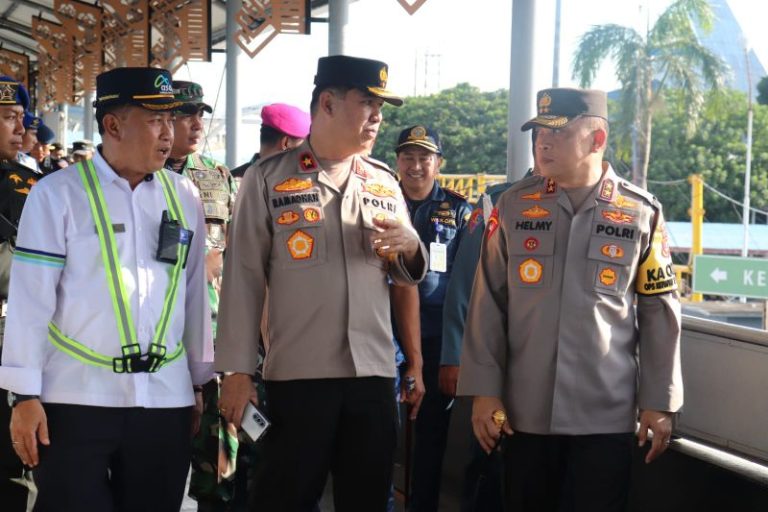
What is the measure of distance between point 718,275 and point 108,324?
8800mm

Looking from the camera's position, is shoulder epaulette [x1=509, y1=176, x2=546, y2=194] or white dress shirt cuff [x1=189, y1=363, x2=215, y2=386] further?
shoulder epaulette [x1=509, y1=176, x2=546, y2=194]

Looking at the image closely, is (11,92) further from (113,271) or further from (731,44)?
(731,44)

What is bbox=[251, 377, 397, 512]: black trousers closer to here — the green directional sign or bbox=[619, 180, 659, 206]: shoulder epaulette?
bbox=[619, 180, 659, 206]: shoulder epaulette

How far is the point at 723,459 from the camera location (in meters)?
2.83

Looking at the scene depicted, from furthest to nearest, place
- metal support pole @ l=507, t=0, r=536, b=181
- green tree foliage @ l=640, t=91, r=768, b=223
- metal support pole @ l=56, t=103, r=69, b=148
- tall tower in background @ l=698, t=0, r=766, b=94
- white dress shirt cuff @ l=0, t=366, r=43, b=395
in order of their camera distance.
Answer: tall tower in background @ l=698, t=0, r=766, b=94
green tree foliage @ l=640, t=91, r=768, b=223
metal support pole @ l=56, t=103, r=69, b=148
metal support pole @ l=507, t=0, r=536, b=181
white dress shirt cuff @ l=0, t=366, r=43, b=395

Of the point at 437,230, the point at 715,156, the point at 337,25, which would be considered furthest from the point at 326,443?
the point at 715,156

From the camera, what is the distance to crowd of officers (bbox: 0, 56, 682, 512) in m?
2.33

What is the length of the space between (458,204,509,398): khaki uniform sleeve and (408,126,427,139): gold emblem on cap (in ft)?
4.22

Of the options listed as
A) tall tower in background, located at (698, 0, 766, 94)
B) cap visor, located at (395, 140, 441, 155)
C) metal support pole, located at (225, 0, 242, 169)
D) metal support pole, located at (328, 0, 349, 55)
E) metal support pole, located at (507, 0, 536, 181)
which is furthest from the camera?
tall tower in background, located at (698, 0, 766, 94)

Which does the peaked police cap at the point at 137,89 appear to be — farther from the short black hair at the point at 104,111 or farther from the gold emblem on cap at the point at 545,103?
the gold emblem on cap at the point at 545,103

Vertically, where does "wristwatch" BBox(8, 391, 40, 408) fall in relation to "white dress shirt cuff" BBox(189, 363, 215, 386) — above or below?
below

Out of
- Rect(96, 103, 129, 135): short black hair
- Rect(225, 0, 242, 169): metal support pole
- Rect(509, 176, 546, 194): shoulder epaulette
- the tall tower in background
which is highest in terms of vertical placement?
the tall tower in background

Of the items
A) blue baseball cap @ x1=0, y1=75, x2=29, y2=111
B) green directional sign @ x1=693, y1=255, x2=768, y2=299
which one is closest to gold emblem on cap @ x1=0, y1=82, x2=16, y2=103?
blue baseball cap @ x1=0, y1=75, x2=29, y2=111

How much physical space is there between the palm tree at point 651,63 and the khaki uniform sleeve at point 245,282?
1712 cm
